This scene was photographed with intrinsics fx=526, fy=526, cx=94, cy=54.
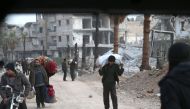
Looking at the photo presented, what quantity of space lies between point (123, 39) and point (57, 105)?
67345 millimetres

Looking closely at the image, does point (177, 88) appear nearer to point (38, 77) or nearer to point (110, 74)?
point (110, 74)

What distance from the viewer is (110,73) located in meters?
13.5

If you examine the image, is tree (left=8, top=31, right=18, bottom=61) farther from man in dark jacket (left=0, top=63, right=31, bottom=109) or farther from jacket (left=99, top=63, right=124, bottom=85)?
man in dark jacket (left=0, top=63, right=31, bottom=109)

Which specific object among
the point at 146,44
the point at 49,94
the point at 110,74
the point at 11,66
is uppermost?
the point at 11,66

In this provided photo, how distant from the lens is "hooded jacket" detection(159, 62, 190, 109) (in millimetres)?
4520

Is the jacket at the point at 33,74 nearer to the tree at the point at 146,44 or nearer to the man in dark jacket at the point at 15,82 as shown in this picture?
the man in dark jacket at the point at 15,82

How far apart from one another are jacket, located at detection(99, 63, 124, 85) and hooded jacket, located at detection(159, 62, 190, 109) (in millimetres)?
8751

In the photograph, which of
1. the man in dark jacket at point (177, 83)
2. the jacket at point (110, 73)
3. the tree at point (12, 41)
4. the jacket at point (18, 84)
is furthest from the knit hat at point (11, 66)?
the tree at point (12, 41)

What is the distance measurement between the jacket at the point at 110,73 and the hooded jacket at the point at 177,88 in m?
8.75

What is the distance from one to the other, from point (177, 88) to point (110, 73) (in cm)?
897

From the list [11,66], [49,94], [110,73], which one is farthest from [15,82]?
[49,94]

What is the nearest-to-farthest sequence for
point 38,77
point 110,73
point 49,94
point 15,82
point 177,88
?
1. point 177,88
2. point 15,82
3. point 110,73
4. point 38,77
5. point 49,94

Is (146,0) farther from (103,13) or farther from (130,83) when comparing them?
(130,83)

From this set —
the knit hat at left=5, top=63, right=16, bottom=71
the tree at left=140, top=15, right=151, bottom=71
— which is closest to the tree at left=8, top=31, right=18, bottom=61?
the tree at left=140, top=15, right=151, bottom=71
